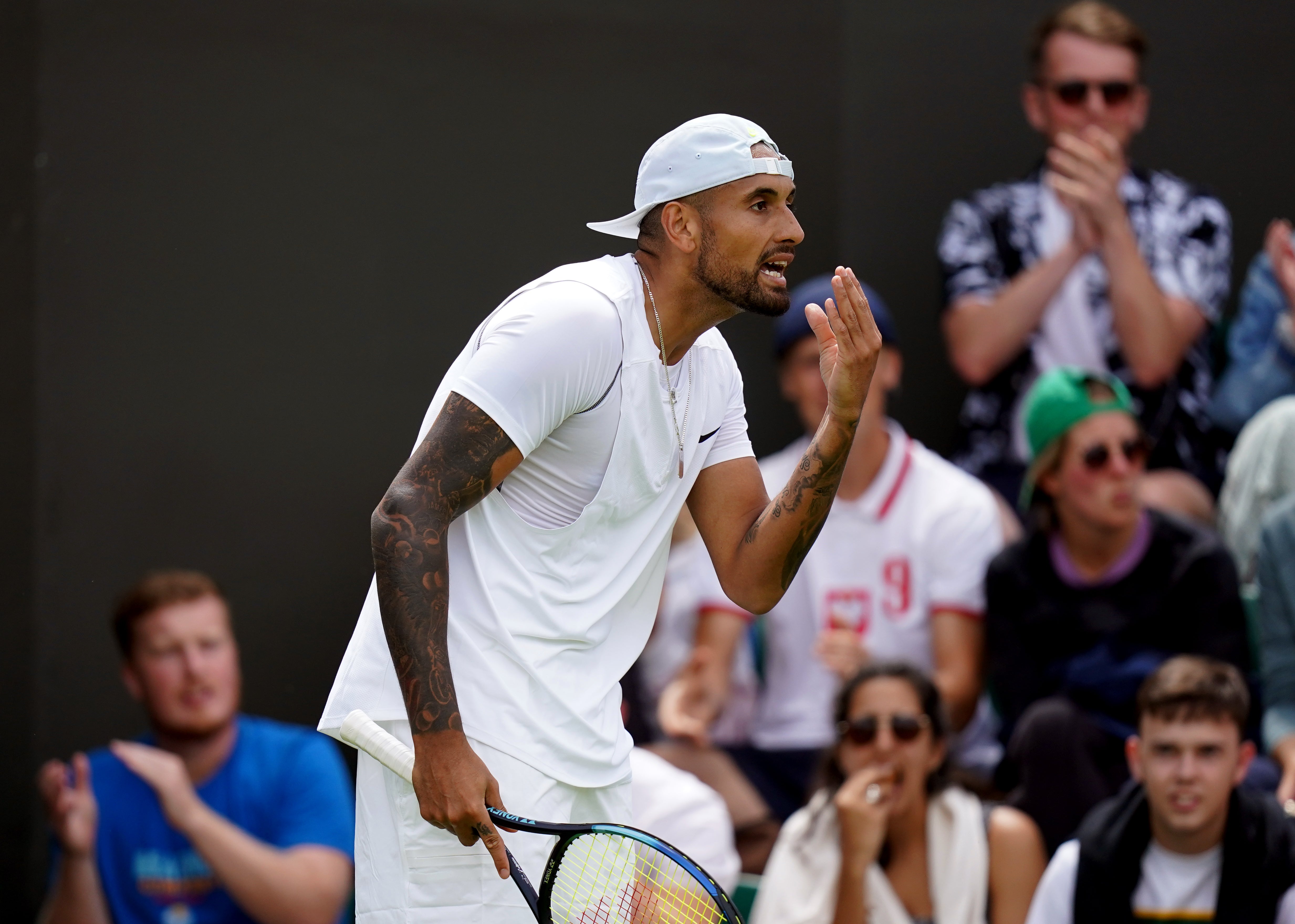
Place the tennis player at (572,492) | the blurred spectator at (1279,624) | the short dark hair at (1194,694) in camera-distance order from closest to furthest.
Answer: the tennis player at (572,492), the short dark hair at (1194,694), the blurred spectator at (1279,624)

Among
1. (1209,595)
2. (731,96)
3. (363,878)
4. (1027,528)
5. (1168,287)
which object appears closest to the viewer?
(363,878)

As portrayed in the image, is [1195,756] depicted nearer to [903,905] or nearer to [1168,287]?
[903,905]

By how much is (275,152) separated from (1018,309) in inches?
86.7

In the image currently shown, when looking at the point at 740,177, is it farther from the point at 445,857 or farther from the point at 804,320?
the point at 804,320

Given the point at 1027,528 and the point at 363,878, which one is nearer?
the point at 363,878

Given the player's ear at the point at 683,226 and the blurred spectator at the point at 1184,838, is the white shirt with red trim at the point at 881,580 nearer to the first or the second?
the blurred spectator at the point at 1184,838

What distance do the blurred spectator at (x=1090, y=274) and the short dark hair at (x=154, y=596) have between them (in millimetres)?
2228

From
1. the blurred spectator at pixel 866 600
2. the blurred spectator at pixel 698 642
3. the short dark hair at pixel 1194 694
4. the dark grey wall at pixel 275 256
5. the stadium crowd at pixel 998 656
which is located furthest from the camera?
the dark grey wall at pixel 275 256

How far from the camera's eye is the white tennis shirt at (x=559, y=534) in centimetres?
236

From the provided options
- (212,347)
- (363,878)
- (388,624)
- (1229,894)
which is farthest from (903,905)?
(212,347)

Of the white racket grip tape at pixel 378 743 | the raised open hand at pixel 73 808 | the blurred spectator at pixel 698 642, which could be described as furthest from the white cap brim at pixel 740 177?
the raised open hand at pixel 73 808

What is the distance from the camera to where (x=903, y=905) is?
3842 millimetres

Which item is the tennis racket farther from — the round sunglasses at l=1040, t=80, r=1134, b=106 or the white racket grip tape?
the round sunglasses at l=1040, t=80, r=1134, b=106

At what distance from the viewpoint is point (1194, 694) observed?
3686 mm
